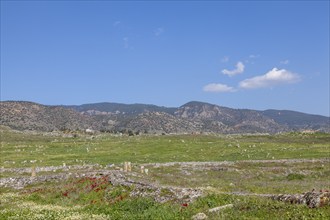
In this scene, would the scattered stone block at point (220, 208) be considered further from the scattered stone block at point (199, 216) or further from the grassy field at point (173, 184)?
the scattered stone block at point (199, 216)

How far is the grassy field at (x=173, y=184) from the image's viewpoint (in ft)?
93.0

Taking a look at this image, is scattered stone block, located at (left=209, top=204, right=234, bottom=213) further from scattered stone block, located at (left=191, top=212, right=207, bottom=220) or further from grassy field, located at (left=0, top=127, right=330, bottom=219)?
scattered stone block, located at (left=191, top=212, right=207, bottom=220)

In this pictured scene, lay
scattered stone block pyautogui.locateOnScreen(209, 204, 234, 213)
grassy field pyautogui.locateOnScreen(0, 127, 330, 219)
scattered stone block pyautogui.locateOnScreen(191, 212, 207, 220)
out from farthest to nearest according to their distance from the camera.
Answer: grassy field pyautogui.locateOnScreen(0, 127, 330, 219) < scattered stone block pyautogui.locateOnScreen(209, 204, 234, 213) < scattered stone block pyautogui.locateOnScreen(191, 212, 207, 220)

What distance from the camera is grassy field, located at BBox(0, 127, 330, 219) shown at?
28.3 meters

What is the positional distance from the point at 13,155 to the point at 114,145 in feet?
86.9

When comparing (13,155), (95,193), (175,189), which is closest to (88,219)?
(175,189)

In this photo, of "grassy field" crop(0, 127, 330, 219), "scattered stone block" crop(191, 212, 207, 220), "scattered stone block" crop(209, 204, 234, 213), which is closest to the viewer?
"scattered stone block" crop(191, 212, 207, 220)

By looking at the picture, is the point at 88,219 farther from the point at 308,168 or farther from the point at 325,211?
the point at 308,168

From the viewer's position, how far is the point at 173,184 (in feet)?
149

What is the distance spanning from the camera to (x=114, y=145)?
107 metres

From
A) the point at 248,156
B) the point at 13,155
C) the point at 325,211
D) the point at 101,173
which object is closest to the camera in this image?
the point at 325,211

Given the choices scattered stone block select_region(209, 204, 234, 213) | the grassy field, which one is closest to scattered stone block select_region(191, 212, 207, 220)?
the grassy field

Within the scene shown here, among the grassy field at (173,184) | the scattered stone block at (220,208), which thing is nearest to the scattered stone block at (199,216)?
the grassy field at (173,184)

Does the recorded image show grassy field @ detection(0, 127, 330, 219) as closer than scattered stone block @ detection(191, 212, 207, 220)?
No
